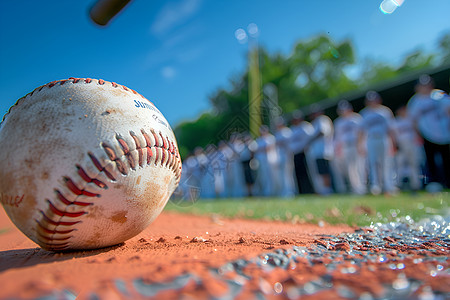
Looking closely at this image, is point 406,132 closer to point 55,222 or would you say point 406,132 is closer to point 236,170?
point 236,170

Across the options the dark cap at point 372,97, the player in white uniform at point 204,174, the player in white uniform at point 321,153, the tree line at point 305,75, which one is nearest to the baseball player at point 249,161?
the player in white uniform at point 204,174

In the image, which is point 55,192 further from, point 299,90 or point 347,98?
point 299,90

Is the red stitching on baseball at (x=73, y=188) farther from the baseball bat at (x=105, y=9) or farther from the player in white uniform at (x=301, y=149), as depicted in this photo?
the player in white uniform at (x=301, y=149)

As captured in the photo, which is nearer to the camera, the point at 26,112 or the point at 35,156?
the point at 35,156

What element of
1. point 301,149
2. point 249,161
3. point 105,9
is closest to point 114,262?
point 105,9

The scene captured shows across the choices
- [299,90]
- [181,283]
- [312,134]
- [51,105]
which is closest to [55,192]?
[51,105]

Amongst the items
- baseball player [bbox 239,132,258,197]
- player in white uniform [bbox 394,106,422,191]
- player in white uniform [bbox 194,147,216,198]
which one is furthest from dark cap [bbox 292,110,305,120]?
player in white uniform [bbox 194,147,216,198]
